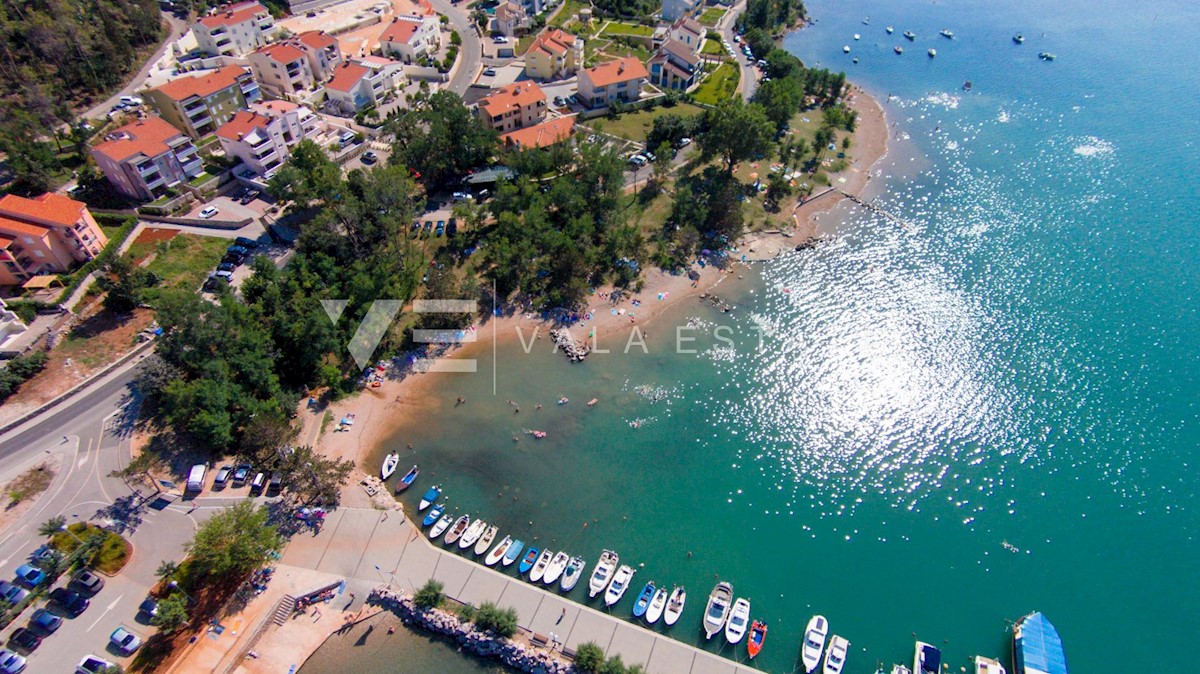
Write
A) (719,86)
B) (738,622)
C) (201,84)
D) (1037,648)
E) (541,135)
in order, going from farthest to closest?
1. (719,86)
2. (541,135)
3. (201,84)
4. (738,622)
5. (1037,648)

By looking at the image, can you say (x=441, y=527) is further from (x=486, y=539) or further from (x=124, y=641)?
(x=124, y=641)

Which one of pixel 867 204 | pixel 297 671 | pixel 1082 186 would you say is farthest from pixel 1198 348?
pixel 297 671

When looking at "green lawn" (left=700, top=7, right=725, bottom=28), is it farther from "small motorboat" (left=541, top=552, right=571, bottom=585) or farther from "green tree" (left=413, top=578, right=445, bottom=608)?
"green tree" (left=413, top=578, right=445, bottom=608)

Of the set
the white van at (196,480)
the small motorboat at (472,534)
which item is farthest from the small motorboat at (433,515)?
the white van at (196,480)

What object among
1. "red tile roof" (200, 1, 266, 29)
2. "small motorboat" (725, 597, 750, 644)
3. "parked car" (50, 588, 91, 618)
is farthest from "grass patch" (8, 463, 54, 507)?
"red tile roof" (200, 1, 266, 29)

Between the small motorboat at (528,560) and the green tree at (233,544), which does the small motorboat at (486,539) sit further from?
the green tree at (233,544)

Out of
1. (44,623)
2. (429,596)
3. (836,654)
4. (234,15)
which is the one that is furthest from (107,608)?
(234,15)
